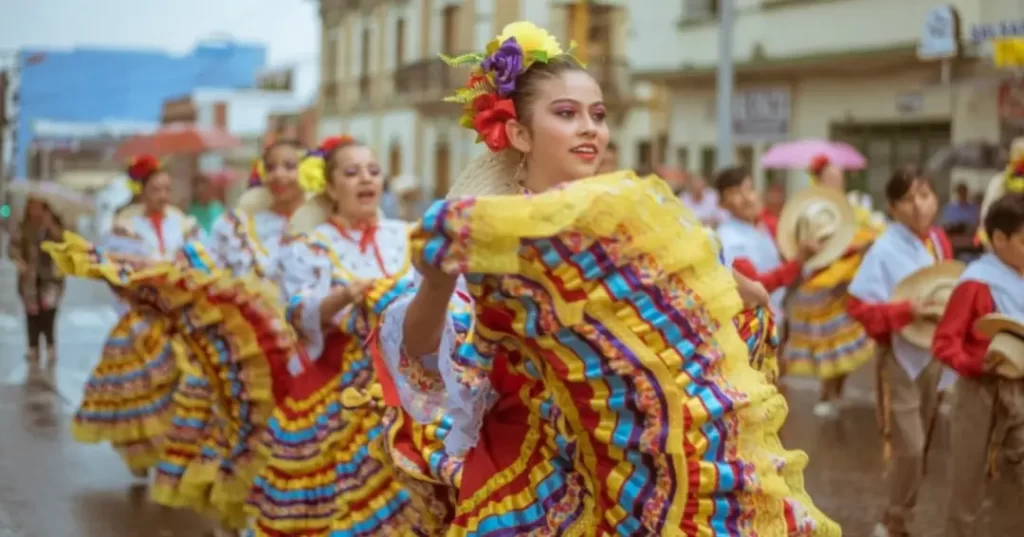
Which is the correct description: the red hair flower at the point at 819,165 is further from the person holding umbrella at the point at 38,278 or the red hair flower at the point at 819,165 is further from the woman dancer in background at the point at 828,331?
the person holding umbrella at the point at 38,278

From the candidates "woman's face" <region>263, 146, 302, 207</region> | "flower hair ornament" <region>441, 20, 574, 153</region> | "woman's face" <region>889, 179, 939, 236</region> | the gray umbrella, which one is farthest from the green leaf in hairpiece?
the gray umbrella

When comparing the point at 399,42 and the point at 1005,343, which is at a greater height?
the point at 399,42

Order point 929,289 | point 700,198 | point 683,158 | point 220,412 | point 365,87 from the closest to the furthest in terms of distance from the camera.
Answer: point 929,289 < point 220,412 < point 700,198 < point 683,158 < point 365,87

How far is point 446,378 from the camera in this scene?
13.8 ft

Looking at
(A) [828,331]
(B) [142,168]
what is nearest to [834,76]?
(A) [828,331]

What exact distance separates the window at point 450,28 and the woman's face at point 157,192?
30755mm

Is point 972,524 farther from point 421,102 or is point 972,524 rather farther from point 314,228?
point 421,102

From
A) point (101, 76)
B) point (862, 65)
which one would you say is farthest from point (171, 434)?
point (101, 76)

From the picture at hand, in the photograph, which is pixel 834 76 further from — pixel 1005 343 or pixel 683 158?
pixel 1005 343

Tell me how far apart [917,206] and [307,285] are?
9.86ft

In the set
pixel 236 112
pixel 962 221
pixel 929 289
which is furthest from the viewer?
pixel 236 112

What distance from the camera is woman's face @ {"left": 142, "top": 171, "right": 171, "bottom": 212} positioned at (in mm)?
10352

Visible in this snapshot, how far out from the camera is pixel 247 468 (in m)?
7.03

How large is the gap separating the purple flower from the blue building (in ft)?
157
